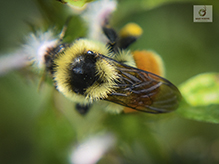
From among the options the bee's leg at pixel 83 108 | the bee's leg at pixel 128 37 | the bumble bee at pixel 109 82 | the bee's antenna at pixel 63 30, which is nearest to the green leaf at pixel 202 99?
the bumble bee at pixel 109 82

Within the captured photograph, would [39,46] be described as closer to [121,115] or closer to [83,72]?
[83,72]

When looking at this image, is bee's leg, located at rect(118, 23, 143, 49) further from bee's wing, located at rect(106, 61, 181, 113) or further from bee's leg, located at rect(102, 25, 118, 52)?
bee's wing, located at rect(106, 61, 181, 113)

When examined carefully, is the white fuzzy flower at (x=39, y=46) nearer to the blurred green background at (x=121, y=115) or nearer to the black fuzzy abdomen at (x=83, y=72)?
the blurred green background at (x=121, y=115)

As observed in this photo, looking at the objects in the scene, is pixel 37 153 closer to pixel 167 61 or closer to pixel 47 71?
pixel 47 71

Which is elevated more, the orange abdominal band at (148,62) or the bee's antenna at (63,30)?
the bee's antenna at (63,30)

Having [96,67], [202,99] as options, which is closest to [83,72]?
[96,67]

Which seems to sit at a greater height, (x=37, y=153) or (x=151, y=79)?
(x=151, y=79)

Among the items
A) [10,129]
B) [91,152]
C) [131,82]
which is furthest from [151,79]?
[10,129]
